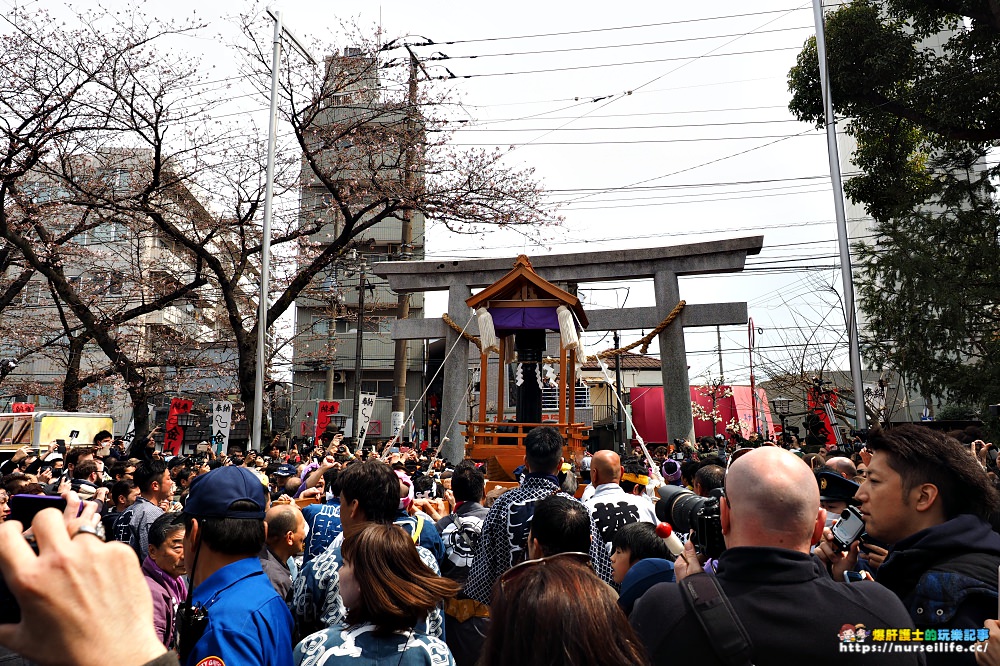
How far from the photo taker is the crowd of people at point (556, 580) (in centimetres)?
120

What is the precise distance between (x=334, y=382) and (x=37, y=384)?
14.3 m

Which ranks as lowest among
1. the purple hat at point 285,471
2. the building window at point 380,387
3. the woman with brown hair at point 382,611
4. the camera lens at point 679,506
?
the woman with brown hair at point 382,611

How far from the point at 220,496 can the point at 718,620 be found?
1903mm

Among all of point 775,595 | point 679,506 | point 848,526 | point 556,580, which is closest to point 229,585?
point 556,580

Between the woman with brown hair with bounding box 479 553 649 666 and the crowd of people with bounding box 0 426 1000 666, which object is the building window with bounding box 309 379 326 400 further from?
the woman with brown hair with bounding box 479 553 649 666

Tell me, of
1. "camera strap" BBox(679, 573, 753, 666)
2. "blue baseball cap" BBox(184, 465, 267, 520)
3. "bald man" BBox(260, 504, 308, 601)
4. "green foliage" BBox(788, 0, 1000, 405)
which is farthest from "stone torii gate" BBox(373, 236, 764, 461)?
"camera strap" BBox(679, 573, 753, 666)

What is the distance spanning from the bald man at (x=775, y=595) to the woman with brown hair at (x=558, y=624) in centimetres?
27

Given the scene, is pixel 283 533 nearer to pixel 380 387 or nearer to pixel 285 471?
pixel 285 471

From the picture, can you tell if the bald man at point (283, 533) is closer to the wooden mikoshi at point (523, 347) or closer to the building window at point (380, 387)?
the wooden mikoshi at point (523, 347)

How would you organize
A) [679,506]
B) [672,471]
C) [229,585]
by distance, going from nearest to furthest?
[229,585], [679,506], [672,471]

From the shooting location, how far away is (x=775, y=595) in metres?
1.89

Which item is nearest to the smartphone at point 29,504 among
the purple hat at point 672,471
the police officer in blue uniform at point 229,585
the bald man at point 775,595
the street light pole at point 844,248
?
the police officer in blue uniform at point 229,585

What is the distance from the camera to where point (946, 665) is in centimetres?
217

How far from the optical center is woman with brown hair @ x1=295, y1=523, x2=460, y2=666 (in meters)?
2.29
